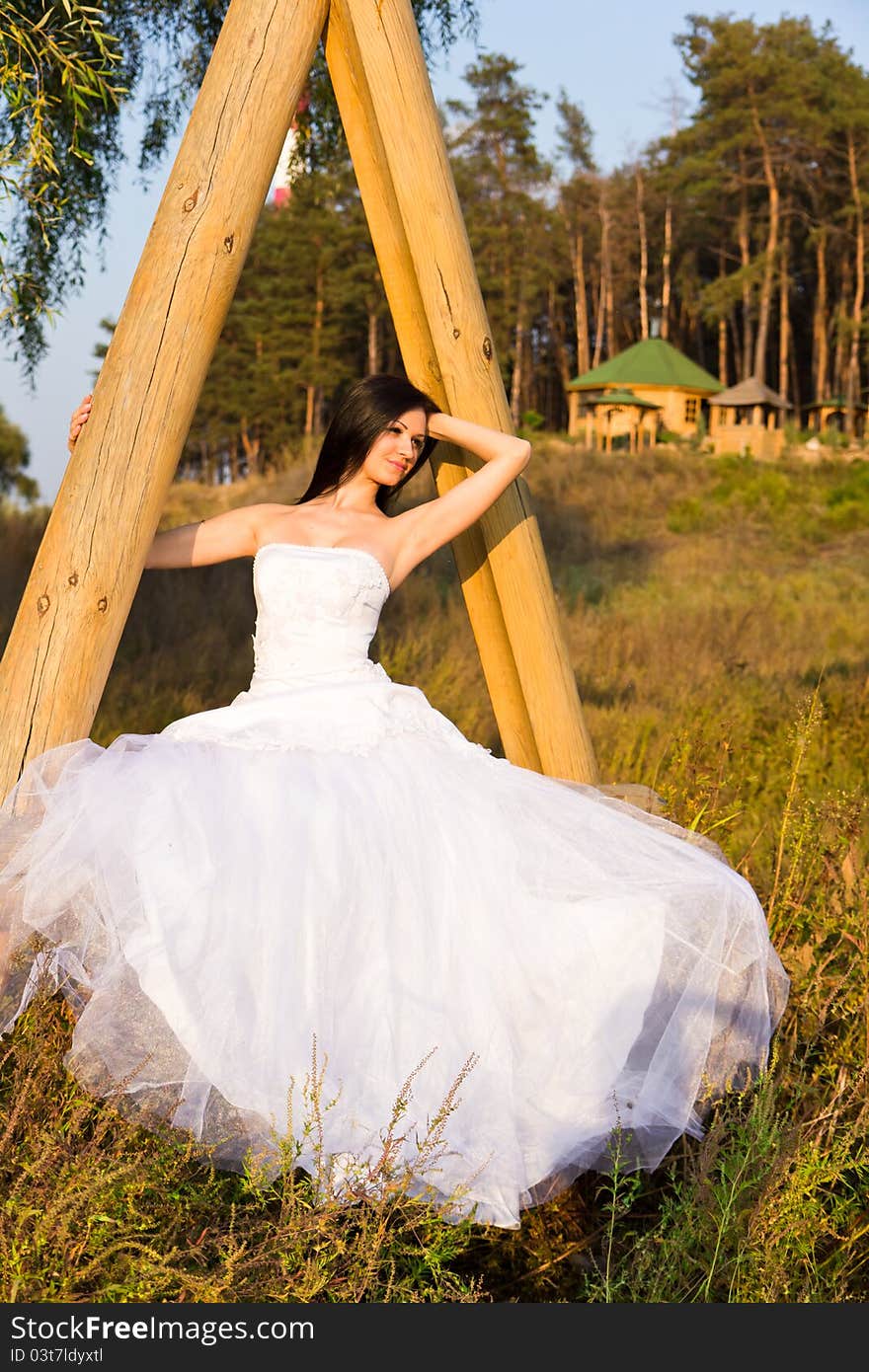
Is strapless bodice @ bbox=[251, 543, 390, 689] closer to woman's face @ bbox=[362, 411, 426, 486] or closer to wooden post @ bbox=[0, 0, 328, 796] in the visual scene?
woman's face @ bbox=[362, 411, 426, 486]

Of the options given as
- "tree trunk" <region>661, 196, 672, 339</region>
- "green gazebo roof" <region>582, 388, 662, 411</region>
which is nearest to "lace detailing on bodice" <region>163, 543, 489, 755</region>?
"green gazebo roof" <region>582, 388, 662, 411</region>

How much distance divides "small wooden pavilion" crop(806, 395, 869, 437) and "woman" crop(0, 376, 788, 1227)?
41810mm

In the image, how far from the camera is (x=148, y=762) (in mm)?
3514

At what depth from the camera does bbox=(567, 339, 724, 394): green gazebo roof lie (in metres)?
41.1

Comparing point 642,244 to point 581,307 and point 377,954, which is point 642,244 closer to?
point 581,307

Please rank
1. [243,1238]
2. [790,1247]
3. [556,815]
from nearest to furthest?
[243,1238] → [790,1247] → [556,815]

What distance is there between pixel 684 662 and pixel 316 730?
693 centimetres

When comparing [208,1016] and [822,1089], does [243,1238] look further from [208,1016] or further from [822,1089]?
[822,1089]

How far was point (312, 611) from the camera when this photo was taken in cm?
424

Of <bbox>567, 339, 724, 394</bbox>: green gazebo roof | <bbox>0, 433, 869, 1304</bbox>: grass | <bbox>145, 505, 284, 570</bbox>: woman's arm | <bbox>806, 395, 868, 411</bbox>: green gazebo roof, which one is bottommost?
<bbox>0, 433, 869, 1304</bbox>: grass

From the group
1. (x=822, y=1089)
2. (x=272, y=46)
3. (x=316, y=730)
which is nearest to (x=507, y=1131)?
(x=316, y=730)

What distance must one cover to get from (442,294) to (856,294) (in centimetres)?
4494

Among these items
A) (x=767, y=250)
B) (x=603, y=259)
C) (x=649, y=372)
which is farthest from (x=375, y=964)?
(x=603, y=259)

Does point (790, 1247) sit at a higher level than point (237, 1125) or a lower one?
lower
